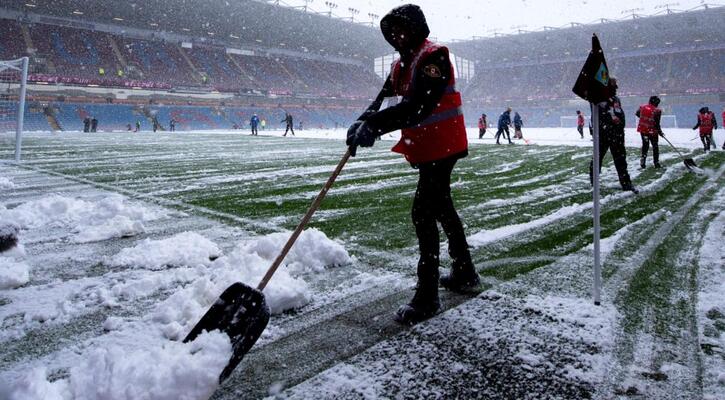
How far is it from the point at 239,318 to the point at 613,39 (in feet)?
180

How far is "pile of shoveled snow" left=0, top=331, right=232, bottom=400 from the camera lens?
1.54 meters

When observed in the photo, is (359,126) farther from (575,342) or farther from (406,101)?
(575,342)

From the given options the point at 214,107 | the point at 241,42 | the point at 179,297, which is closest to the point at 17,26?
the point at 214,107

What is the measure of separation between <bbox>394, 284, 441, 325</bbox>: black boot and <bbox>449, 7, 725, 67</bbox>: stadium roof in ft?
155

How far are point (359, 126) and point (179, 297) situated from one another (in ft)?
4.35

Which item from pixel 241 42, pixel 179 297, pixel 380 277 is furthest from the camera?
pixel 241 42

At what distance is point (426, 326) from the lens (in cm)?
225

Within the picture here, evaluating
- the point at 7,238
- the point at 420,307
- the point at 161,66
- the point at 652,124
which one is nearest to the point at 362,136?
the point at 420,307

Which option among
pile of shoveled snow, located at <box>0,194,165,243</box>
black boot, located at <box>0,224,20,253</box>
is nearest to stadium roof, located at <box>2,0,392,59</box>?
pile of shoveled snow, located at <box>0,194,165,243</box>

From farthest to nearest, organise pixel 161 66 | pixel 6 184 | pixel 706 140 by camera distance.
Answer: pixel 161 66 < pixel 706 140 < pixel 6 184

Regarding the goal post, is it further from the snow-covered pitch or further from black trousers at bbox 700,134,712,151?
black trousers at bbox 700,134,712,151

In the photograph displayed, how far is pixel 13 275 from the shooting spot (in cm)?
278

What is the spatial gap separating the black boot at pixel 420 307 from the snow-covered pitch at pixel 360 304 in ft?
0.18

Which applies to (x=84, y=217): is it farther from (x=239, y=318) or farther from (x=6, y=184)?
(x=239, y=318)
